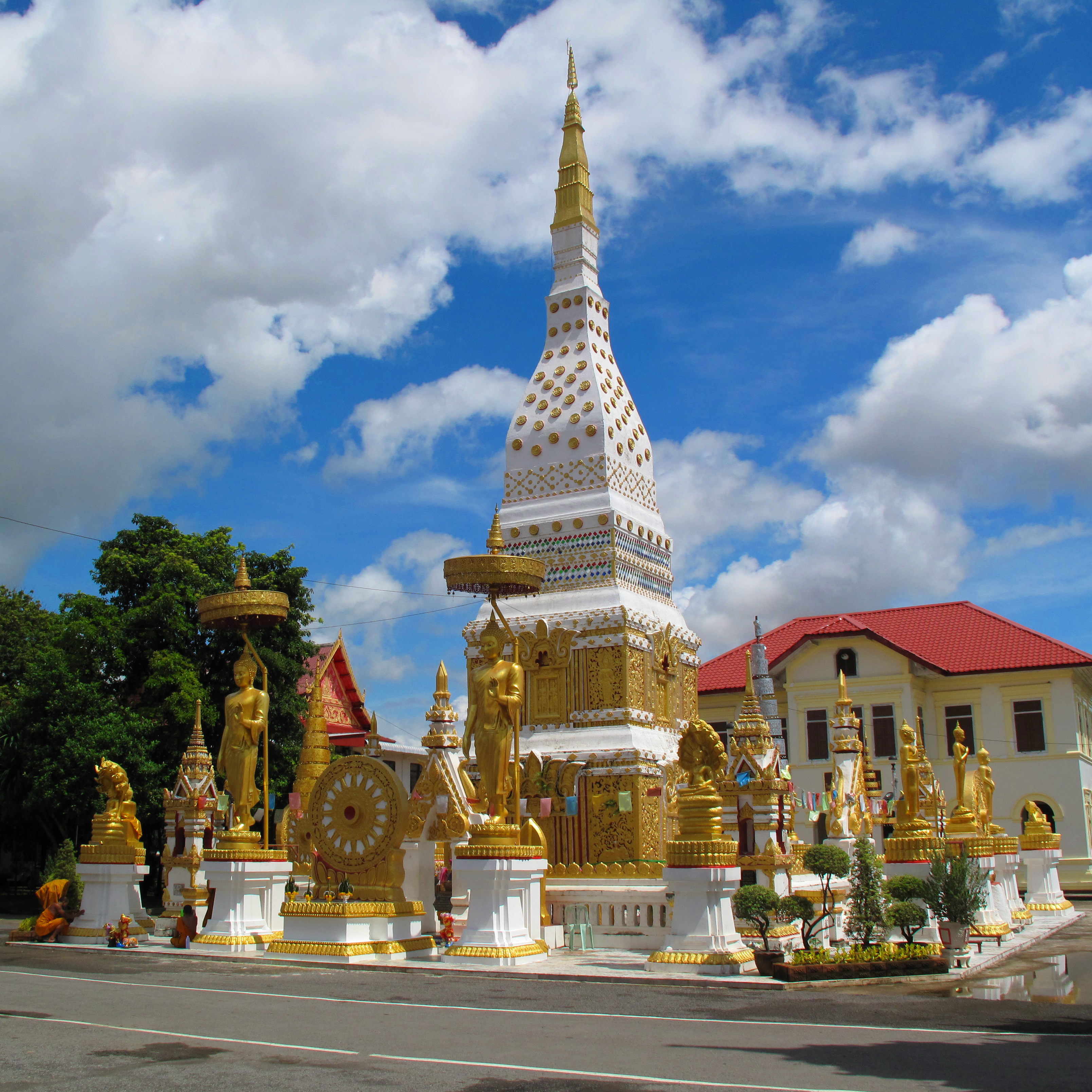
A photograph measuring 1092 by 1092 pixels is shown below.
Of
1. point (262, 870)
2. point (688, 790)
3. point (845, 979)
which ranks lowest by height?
point (845, 979)

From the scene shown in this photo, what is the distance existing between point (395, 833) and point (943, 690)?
27.2 metres

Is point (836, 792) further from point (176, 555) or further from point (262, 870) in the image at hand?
point (176, 555)

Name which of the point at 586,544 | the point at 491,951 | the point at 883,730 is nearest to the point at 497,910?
the point at 491,951

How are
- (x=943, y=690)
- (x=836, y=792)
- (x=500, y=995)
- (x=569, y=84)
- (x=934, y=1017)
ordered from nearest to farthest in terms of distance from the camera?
1. (x=934, y=1017)
2. (x=500, y=995)
3. (x=836, y=792)
4. (x=569, y=84)
5. (x=943, y=690)

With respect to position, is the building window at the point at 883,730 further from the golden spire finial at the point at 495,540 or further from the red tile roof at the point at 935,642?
the golden spire finial at the point at 495,540

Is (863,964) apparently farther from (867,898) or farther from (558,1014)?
(558,1014)

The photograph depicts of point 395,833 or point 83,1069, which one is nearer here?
point 83,1069

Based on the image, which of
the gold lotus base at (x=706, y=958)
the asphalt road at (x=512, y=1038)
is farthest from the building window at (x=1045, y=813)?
the asphalt road at (x=512, y=1038)

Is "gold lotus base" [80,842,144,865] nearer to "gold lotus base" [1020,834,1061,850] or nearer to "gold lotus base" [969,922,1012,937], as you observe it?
"gold lotus base" [969,922,1012,937]

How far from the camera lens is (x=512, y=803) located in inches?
639

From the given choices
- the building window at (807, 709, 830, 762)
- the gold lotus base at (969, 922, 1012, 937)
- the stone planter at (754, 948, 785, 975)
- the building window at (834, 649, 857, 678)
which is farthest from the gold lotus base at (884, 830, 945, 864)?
the building window at (834, 649, 857, 678)

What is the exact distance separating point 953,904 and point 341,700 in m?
31.1

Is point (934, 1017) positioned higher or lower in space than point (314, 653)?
lower

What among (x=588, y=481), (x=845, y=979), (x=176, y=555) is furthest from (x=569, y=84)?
(x=845, y=979)
